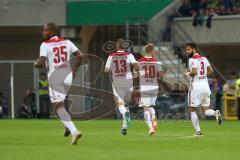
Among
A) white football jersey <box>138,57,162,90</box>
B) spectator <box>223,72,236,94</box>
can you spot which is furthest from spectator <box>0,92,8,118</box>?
white football jersey <box>138,57,162,90</box>

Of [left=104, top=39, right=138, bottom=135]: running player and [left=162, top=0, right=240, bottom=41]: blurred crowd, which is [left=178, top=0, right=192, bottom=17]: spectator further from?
[left=104, top=39, right=138, bottom=135]: running player

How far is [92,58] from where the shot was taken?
43.1 metres

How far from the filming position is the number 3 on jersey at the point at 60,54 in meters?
18.1

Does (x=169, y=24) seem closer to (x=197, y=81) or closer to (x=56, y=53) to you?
(x=197, y=81)

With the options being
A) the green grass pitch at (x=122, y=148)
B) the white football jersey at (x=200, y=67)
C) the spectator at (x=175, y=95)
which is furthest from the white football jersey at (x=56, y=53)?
the spectator at (x=175, y=95)

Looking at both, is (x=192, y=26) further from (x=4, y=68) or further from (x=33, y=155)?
(x=33, y=155)

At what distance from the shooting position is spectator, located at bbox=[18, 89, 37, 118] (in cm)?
4056

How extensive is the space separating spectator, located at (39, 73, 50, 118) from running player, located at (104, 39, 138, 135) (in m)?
15.3

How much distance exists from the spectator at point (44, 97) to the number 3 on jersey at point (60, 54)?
21995mm

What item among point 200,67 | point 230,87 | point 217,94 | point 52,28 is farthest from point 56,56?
point 230,87

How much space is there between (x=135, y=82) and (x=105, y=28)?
36.7 feet

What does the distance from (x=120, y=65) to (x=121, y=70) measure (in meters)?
0.26

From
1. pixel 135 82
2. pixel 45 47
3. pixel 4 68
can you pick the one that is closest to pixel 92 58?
pixel 4 68

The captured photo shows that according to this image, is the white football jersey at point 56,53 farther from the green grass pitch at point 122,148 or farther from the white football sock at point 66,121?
the green grass pitch at point 122,148
